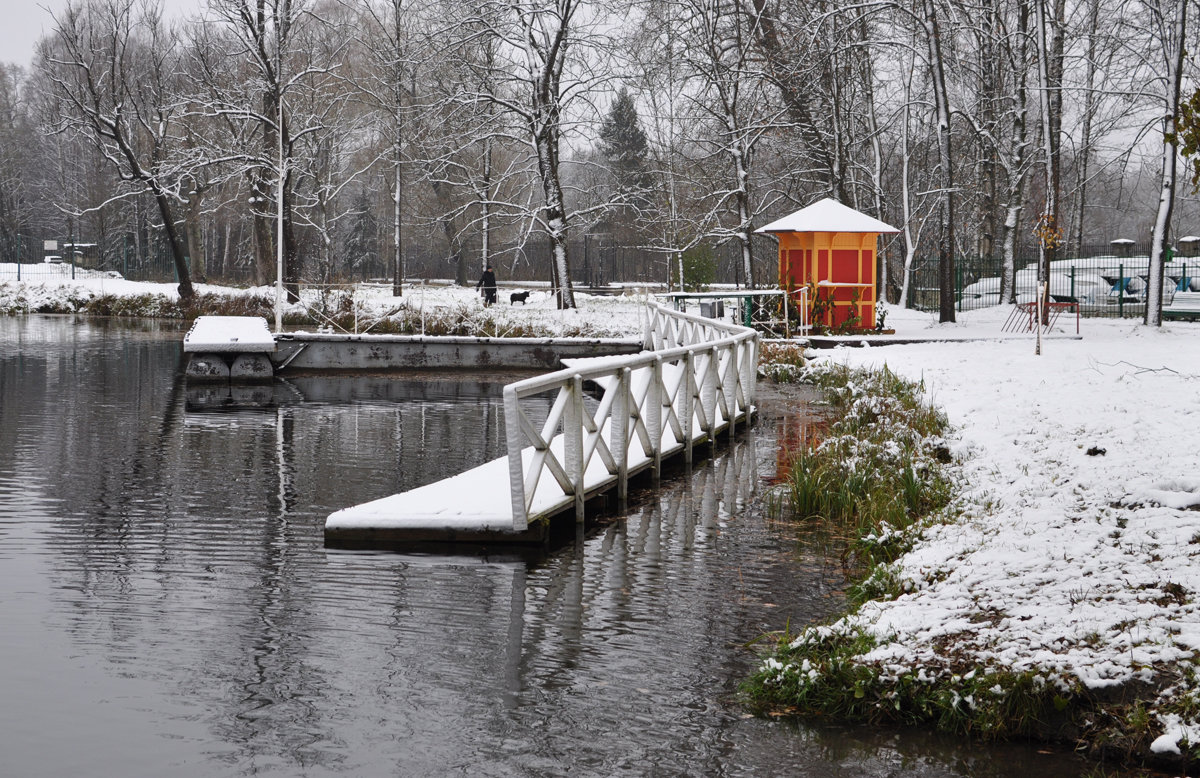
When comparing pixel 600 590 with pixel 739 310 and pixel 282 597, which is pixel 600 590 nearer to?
pixel 282 597

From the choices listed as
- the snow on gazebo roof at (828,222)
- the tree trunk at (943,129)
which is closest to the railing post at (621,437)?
the snow on gazebo roof at (828,222)

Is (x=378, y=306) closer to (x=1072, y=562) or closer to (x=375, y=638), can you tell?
(x=375, y=638)

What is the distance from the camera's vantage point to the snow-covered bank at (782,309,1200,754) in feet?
16.6

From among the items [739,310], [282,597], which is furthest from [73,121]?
[282,597]

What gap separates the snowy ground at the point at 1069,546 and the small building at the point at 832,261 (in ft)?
40.0

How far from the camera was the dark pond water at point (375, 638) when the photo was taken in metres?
4.89

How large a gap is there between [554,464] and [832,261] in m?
17.8

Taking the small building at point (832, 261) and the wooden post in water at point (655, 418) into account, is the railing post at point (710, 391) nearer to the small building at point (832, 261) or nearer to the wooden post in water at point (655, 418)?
the wooden post in water at point (655, 418)

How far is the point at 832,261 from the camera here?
83.5 feet

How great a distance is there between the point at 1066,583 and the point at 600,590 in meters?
2.84

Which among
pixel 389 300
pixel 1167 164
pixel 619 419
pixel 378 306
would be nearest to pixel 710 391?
pixel 619 419

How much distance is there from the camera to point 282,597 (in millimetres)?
7277

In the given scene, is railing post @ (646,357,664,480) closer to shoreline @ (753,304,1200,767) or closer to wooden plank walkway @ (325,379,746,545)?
wooden plank walkway @ (325,379,746,545)

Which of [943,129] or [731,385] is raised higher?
[943,129]
